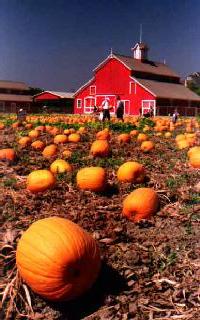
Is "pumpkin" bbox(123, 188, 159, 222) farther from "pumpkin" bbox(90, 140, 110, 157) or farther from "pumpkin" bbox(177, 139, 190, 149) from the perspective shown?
"pumpkin" bbox(177, 139, 190, 149)

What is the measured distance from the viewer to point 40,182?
6.46 metres

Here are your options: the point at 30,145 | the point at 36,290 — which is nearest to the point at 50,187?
the point at 36,290

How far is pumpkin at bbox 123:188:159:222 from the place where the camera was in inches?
211

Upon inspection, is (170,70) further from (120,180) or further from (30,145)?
(120,180)

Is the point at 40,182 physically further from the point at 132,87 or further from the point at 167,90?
the point at 167,90

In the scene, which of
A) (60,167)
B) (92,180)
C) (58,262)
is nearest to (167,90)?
(60,167)

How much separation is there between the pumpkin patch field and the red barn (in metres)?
41.8

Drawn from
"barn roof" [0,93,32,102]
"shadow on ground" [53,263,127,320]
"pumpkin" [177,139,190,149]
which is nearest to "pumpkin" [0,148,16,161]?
"pumpkin" [177,139,190,149]

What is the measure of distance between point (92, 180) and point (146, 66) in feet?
175

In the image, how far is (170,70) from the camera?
61.5m

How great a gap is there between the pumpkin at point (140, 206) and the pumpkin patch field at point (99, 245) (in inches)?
0.4

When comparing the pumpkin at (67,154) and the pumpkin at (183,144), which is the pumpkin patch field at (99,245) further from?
the pumpkin at (183,144)

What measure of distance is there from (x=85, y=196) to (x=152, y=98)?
145ft

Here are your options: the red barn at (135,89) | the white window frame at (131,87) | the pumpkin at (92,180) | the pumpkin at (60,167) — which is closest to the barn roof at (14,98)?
the red barn at (135,89)
